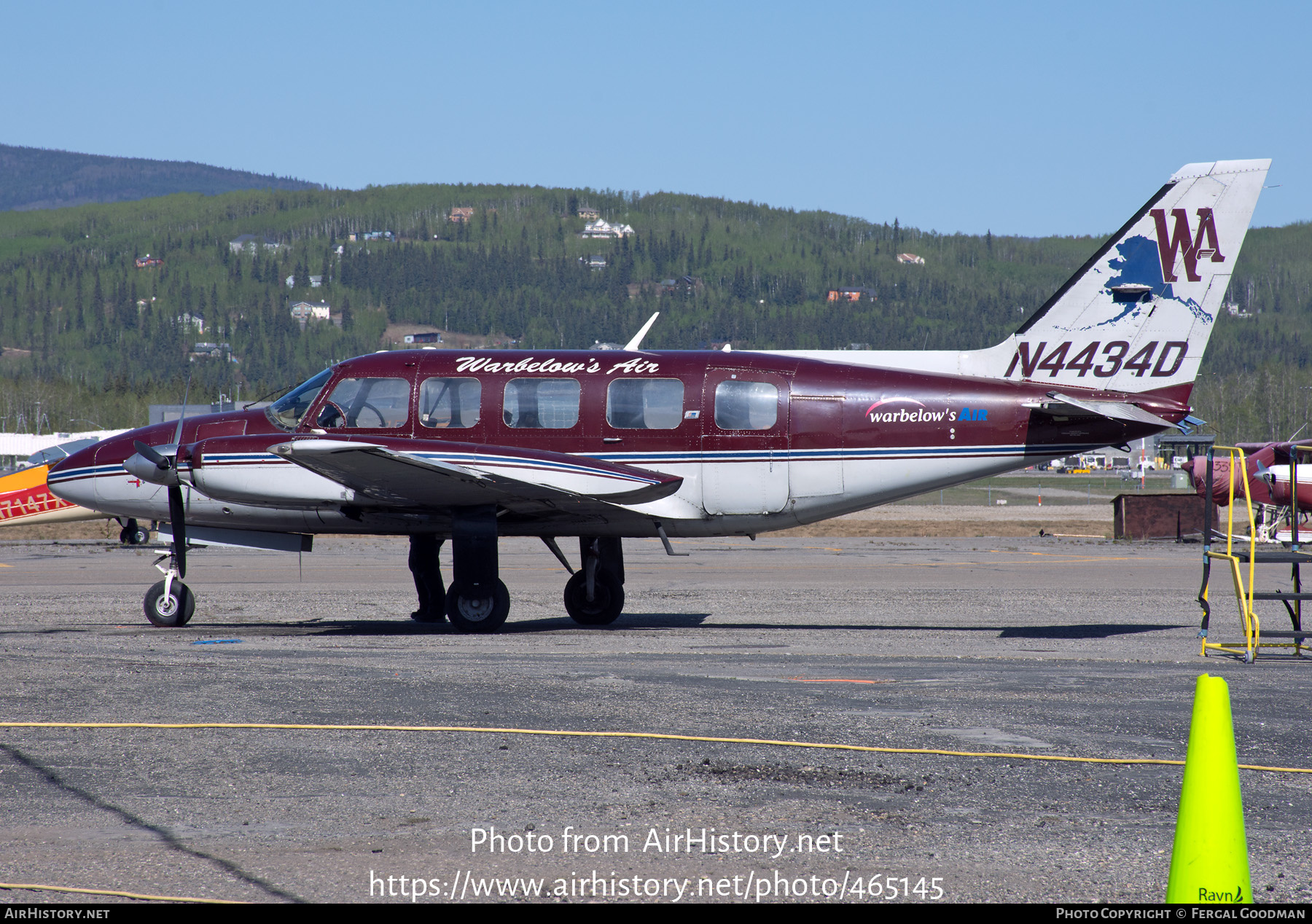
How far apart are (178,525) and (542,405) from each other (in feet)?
16.1

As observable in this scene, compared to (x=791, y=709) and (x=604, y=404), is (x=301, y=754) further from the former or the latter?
(x=604, y=404)

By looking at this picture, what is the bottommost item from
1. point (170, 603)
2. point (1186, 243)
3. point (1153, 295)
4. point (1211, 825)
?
point (170, 603)

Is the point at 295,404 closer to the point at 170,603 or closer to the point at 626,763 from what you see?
the point at 170,603

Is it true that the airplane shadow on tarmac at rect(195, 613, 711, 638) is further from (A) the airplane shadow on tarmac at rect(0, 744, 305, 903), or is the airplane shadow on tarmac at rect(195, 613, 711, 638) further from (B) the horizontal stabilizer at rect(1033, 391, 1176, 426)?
(A) the airplane shadow on tarmac at rect(0, 744, 305, 903)

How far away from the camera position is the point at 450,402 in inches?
579

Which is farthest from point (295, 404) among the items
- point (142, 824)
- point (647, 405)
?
point (142, 824)

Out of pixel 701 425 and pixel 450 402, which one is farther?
pixel 450 402

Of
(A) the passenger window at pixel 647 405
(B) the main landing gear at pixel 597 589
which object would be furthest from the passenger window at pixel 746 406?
(B) the main landing gear at pixel 597 589

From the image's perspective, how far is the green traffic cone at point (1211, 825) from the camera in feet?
13.2

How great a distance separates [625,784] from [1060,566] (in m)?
21.2

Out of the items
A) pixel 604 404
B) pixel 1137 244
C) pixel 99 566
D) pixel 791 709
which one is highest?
pixel 1137 244

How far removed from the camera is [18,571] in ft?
78.6

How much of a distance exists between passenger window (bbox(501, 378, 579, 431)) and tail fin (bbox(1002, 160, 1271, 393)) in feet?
19.7
